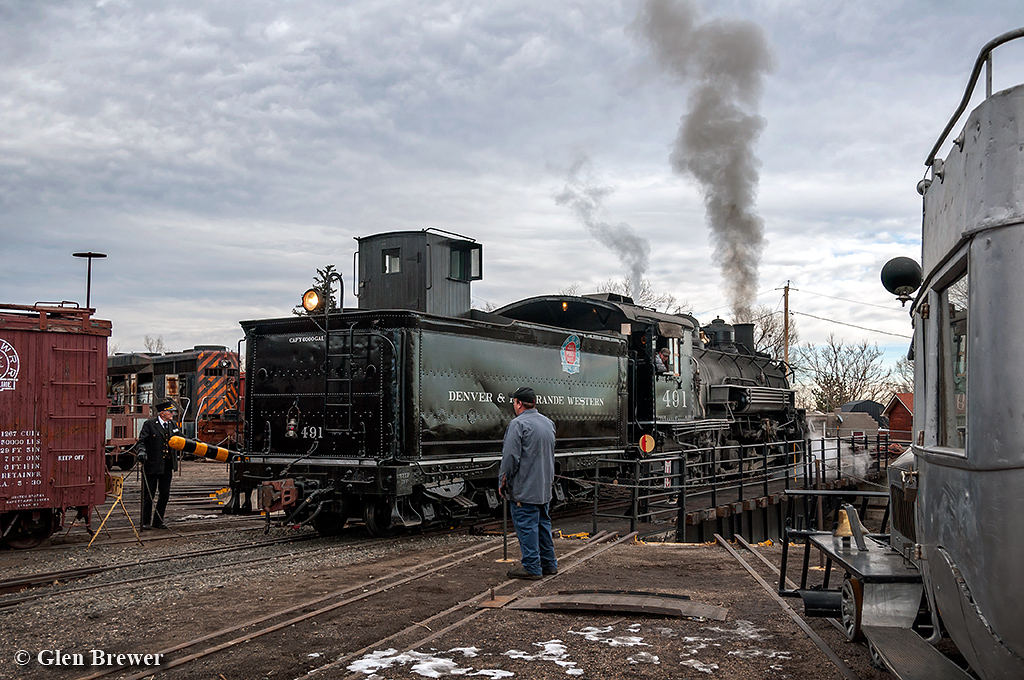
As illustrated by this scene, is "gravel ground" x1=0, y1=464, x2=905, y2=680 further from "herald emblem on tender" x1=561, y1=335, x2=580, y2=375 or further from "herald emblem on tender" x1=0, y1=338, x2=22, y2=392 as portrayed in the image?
"herald emblem on tender" x1=561, y1=335, x2=580, y2=375

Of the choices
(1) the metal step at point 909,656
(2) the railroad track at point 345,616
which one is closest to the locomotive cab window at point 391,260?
(2) the railroad track at point 345,616

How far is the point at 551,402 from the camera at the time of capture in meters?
11.5

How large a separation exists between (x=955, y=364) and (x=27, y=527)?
9501 millimetres

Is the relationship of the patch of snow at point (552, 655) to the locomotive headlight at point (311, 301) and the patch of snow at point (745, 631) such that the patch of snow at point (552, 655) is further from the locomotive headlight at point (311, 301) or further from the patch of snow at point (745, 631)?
the locomotive headlight at point (311, 301)

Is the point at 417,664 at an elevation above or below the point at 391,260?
below

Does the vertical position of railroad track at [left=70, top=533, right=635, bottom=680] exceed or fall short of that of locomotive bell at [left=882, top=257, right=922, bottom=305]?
it falls short

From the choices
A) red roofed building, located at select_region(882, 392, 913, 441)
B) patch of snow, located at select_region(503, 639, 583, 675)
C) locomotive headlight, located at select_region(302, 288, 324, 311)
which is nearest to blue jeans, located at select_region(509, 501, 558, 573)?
patch of snow, located at select_region(503, 639, 583, 675)

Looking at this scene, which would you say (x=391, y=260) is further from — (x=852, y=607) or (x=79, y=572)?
(x=852, y=607)

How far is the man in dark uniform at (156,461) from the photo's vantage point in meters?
10.7

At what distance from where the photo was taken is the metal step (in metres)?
3.26

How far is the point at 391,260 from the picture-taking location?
12172 millimetres

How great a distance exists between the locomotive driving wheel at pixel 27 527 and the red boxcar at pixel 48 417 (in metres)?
0.01

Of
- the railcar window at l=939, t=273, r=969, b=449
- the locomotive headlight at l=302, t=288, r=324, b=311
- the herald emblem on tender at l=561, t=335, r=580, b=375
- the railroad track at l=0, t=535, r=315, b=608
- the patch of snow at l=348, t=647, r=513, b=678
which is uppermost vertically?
the locomotive headlight at l=302, t=288, r=324, b=311

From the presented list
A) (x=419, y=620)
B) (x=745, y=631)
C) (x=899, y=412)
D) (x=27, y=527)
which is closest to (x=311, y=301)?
(x=27, y=527)
